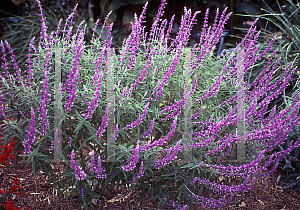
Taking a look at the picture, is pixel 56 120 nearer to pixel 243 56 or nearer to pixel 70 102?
pixel 70 102

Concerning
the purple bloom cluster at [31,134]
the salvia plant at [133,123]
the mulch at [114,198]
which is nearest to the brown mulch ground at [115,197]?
the mulch at [114,198]

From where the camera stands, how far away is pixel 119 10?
714 centimetres

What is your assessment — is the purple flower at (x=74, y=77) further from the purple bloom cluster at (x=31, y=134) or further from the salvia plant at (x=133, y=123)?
the purple bloom cluster at (x=31, y=134)

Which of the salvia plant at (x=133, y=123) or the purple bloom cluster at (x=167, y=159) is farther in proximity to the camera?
the salvia plant at (x=133, y=123)

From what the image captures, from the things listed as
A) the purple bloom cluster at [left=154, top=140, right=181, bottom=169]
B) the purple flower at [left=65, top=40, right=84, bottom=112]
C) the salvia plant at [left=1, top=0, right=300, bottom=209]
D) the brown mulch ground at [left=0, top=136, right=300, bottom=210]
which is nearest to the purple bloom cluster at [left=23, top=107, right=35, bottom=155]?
the salvia plant at [left=1, top=0, right=300, bottom=209]

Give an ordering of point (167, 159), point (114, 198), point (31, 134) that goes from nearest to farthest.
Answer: point (31, 134) → point (167, 159) → point (114, 198)

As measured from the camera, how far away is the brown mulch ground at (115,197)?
254 centimetres

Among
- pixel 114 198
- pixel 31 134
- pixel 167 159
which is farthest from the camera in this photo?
pixel 114 198

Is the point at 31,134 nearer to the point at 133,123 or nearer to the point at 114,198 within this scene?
the point at 133,123

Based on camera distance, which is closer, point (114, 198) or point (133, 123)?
point (133, 123)

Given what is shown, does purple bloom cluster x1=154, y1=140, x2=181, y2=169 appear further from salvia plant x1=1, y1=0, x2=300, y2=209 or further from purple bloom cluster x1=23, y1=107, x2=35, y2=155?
purple bloom cluster x1=23, y1=107, x2=35, y2=155

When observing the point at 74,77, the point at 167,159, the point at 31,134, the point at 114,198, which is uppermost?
the point at 74,77

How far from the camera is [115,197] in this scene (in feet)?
8.57

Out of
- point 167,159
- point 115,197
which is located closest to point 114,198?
point 115,197
